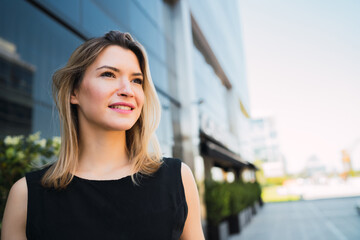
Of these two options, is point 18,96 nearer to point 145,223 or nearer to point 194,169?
point 145,223

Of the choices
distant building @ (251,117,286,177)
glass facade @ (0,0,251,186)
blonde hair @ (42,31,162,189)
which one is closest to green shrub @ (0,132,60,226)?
glass facade @ (0,0,251,186)

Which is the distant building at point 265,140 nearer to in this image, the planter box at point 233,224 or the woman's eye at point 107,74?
the planter box at point 233,224

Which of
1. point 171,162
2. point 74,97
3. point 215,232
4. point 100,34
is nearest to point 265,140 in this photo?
point 215,232

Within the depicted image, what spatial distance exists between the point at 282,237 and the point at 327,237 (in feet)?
4.20

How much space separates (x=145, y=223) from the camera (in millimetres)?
1083

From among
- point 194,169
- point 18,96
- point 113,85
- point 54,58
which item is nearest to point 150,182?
point 113,85

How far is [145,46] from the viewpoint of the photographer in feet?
24.5

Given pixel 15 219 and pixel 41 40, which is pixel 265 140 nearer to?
pixel 41 40

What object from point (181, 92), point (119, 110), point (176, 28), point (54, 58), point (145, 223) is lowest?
point (145, 223)

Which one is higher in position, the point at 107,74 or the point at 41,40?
the point at 41,40

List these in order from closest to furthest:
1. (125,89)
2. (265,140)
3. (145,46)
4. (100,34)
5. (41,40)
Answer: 1. (125,89)
2. (41,40)
3. (100,34)
4. (145,46)
5. (265,140)

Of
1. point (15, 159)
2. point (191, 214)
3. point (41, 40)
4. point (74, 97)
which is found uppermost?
point (41, 40)

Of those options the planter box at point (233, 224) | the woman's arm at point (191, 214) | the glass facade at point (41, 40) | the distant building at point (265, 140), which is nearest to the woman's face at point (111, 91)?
the woman's arm at point (191, 214)

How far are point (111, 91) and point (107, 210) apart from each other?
1.54ft
